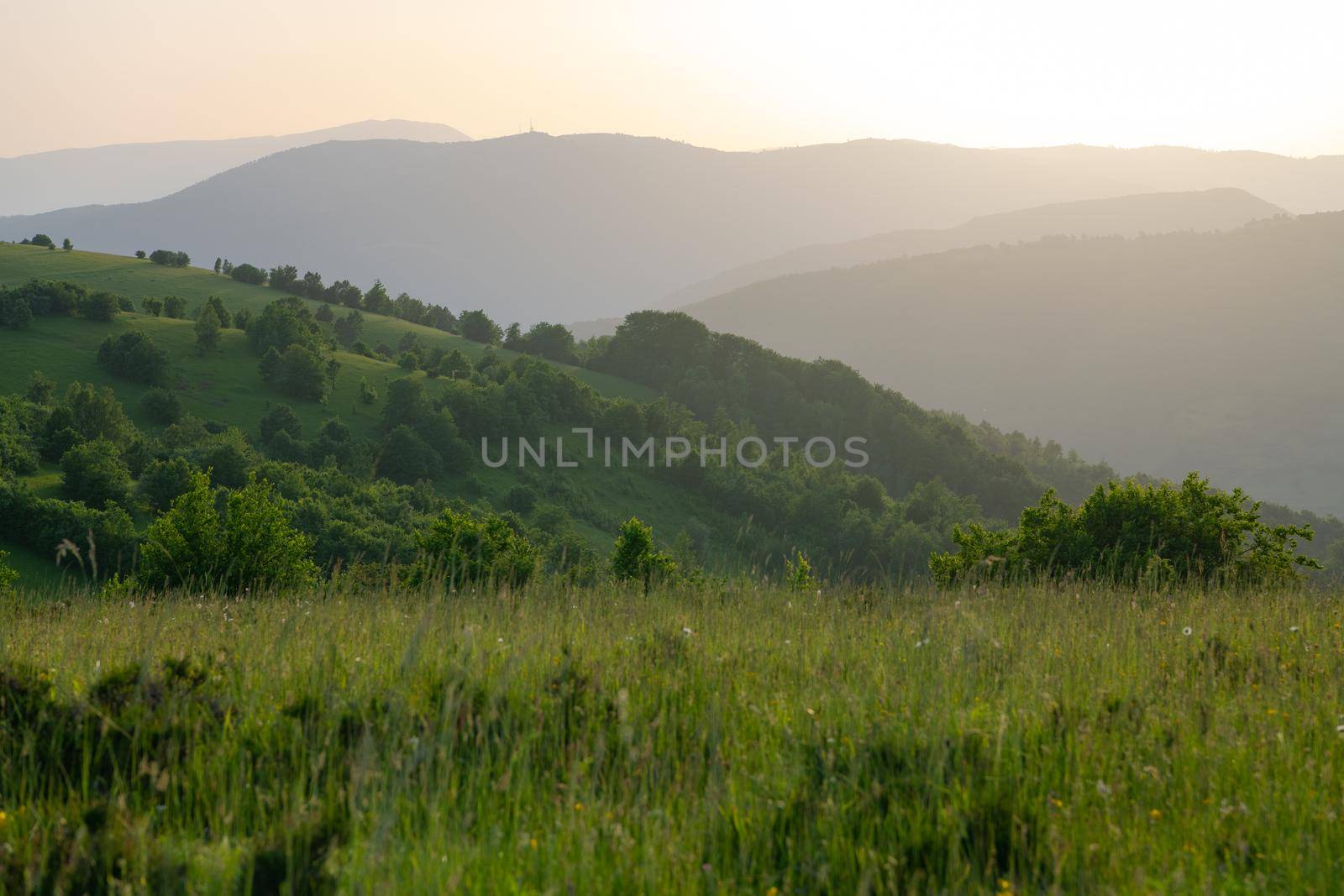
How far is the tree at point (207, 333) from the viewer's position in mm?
85750

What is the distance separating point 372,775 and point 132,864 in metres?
0.81

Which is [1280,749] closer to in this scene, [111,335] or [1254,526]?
[1254,526]

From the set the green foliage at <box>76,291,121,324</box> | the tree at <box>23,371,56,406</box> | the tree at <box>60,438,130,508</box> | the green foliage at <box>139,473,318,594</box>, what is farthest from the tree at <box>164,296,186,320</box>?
the green foliage at <box>139,473,318,594</box>

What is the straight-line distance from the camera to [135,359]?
76.7 metres

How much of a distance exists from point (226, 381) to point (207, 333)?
610cm

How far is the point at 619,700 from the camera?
3928mm

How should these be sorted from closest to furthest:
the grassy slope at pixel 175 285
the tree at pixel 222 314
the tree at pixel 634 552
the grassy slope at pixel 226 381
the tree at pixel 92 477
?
the tree at pixel 634 552 < the tree at pixel 92 477 < the grassy slope at pixel 226 381 < the tree at pixel 222 314 < the grassy slope at pixel 175 285

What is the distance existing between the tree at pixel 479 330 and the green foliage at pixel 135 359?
50.3 m

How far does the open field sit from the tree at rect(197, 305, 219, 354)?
89606 millimetres

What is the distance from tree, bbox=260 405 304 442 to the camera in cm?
7544

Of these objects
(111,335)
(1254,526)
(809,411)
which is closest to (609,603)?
(1254,526)

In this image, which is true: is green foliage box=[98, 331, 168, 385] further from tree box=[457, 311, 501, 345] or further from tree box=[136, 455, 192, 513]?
tree box=[457, 311, 501, 345]

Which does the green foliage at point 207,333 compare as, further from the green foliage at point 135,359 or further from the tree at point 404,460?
the tree at point 404,460

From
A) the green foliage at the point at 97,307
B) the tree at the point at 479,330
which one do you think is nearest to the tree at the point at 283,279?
the tree at the point at 479,330
